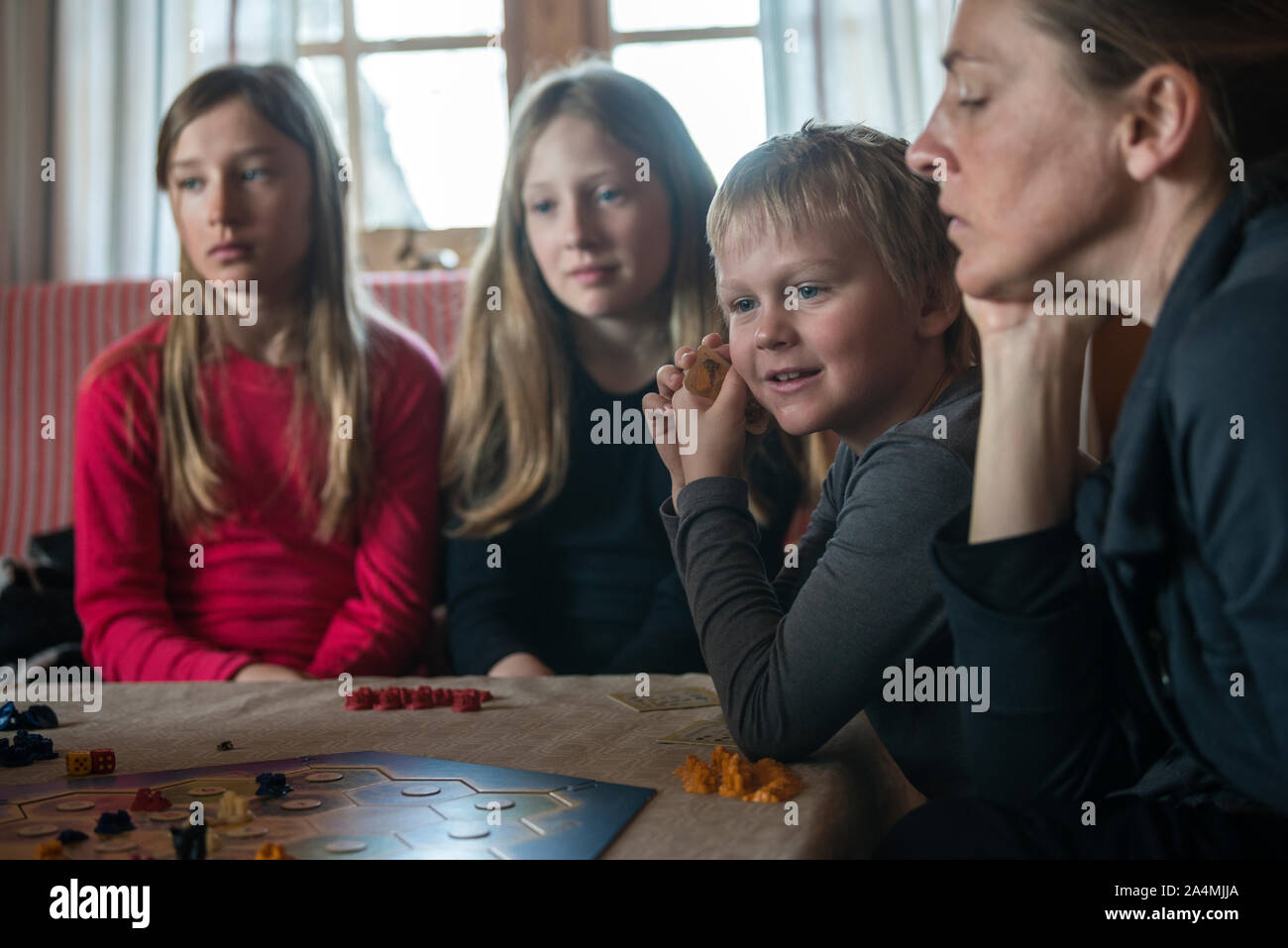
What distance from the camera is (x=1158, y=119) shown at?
0.64 m

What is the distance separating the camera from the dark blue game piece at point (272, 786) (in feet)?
2.31

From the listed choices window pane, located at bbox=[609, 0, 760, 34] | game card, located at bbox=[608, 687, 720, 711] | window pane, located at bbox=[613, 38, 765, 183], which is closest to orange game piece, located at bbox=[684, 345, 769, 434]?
game card, located at bbox=[608, 687, 720, 711]

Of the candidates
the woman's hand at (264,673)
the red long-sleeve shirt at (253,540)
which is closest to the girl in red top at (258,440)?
the red long-sleeve shirt at (253,540)

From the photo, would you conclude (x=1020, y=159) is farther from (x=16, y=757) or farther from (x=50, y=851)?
(x=16, y=757)

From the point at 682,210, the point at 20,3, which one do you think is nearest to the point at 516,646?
the point at 682,210

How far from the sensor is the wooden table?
0.65 metres

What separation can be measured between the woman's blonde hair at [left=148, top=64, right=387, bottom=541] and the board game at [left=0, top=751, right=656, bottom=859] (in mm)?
853

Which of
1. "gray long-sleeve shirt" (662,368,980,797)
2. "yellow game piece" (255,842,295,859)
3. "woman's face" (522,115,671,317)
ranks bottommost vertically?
"yellow game piece" (255,842,295,859)

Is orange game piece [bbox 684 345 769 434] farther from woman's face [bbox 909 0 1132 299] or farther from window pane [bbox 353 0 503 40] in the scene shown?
window pane [bbox 353 0 503 40]

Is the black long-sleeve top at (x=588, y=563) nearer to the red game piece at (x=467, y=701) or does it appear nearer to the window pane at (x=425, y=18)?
the red game piece at (x=467, y=701)

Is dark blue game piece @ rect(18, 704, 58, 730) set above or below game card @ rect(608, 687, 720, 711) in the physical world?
above

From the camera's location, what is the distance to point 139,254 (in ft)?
8.77
